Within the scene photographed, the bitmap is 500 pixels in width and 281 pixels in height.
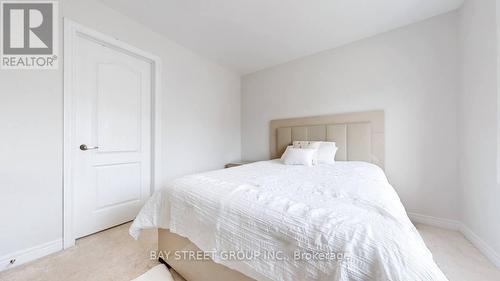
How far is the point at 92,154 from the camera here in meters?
1.96

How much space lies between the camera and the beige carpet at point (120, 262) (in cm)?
133

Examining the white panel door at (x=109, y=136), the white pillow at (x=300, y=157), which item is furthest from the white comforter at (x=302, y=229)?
the white panel door at (x=109, y=136)

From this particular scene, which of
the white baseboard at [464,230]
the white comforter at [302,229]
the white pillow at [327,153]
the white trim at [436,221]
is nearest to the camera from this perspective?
the white comforter at [302,229]

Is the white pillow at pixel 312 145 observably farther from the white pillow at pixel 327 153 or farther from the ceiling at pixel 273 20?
the ceiling at pixel 273 20

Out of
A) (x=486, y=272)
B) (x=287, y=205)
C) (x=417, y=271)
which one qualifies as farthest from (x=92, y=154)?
(x=486, y=272)

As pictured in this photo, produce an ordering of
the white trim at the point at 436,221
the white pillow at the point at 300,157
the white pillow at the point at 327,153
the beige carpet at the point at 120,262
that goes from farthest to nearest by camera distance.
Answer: the white pillow at the point at 327,153 < the white pillow at the point at 300,157 < the white trim at the point at 436,221 < the beige carpet at the point at 120,262

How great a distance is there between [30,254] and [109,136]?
3.70 ft

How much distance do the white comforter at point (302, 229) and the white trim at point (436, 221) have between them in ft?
5.50

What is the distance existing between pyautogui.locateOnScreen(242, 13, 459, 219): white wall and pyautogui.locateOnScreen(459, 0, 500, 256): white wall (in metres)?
0.10

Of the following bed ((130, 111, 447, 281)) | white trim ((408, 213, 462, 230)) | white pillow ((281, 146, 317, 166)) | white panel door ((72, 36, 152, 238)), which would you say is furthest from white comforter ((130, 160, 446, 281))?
white trim ((408, 213, 462, 230))

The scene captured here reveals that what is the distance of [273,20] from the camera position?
84.7 inches

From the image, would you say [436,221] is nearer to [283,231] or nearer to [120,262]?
[283,231]

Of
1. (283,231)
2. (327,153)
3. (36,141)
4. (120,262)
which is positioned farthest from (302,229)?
(36,141)

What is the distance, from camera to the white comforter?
570 millimetres
